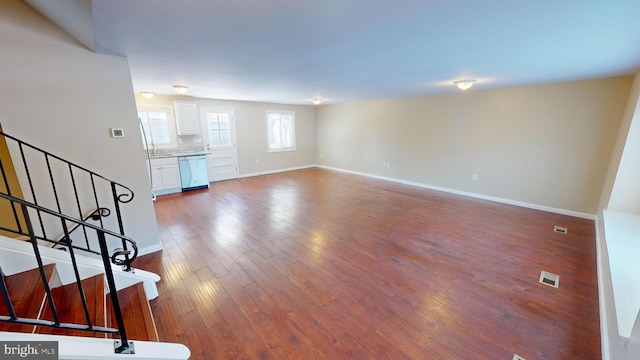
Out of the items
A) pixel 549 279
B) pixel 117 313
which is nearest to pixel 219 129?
pixel 117 313

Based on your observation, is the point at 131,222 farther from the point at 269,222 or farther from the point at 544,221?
the point at 544,221

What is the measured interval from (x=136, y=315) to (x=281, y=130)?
22.5ft

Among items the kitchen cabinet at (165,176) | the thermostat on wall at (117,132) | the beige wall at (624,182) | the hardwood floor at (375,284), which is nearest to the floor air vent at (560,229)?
the hardwood floor at (375,284)

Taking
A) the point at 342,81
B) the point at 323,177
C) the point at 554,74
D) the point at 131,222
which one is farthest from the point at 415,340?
the point at 323,177

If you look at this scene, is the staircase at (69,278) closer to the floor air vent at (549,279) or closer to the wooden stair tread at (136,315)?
the wooden stair tread at (136,315)

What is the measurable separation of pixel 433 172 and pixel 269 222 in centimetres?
419

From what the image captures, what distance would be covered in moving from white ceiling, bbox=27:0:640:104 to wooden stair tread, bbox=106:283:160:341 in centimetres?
213

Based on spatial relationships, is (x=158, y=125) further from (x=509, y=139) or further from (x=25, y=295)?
(x=509, y=139)

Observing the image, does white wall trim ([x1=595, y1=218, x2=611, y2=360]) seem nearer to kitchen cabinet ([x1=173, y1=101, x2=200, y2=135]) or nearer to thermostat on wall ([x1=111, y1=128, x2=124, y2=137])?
thermostat on wall ([x1=111, y1=128, x2=124, y2=137])

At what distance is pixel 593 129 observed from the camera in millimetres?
3811

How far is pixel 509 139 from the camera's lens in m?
4.65

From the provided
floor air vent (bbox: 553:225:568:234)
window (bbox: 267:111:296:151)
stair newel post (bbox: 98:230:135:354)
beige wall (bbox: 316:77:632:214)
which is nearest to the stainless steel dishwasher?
window (bbox: 267:111:296:151)

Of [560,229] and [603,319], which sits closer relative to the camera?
[603,319]

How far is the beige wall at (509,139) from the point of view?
383cm
